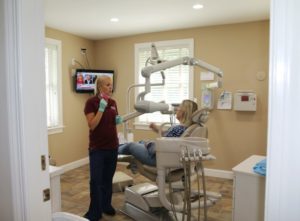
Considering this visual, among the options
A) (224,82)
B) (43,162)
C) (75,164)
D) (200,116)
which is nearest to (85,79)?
(75,164)

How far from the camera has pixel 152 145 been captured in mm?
2625

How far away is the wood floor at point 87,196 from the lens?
9.46 feet

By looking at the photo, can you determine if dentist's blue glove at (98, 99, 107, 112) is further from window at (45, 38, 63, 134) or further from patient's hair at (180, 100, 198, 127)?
window at (45, 38, 63, 134)

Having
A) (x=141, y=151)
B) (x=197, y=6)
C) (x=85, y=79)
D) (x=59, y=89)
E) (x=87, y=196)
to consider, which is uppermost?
(x=197, y=6)

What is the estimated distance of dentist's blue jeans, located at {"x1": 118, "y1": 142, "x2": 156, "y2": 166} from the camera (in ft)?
8.57

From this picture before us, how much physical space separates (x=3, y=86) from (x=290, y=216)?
1068 mm

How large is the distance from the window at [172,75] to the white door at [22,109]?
11.2ft

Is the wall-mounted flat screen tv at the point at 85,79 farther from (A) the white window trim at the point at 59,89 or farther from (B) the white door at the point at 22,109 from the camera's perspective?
(B) the white door at the point at 22,109

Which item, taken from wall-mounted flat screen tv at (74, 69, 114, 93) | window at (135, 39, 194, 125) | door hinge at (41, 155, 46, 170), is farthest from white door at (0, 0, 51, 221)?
wall-mounted flat screen tv at (74, 69, 114, 93)

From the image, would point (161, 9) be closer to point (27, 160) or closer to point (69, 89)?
point (69, 89)

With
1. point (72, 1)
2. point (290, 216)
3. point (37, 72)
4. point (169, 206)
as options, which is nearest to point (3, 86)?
point (37, 72)

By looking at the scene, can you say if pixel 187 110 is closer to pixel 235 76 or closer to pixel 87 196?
pixel 235 76

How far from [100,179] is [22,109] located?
67.0 inches

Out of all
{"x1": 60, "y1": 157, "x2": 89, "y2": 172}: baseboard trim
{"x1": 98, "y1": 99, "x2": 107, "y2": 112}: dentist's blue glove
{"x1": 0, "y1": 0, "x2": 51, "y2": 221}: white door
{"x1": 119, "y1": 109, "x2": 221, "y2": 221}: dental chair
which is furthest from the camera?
{"x1": 60, "y1": 157, "x2": 89, "y2": 172}: baseboard trim
